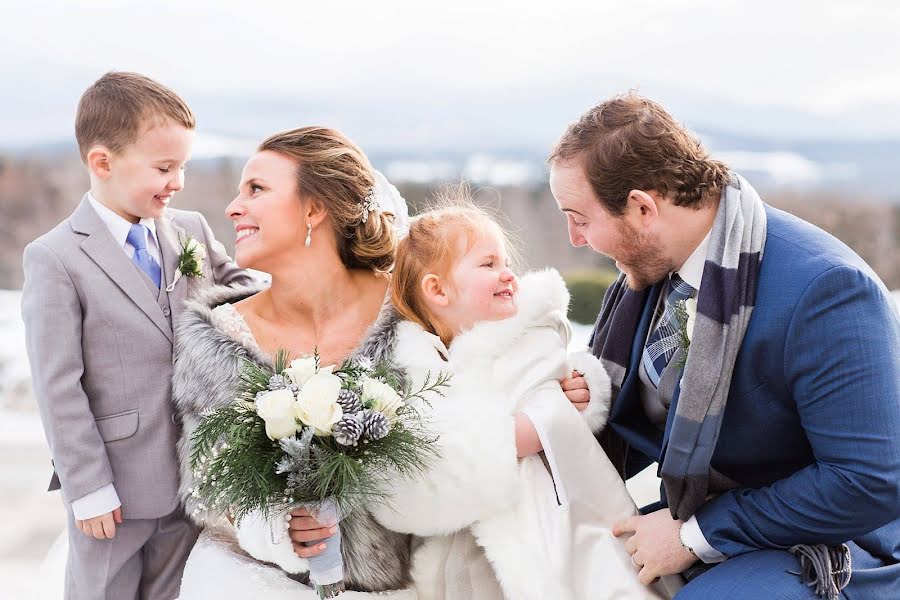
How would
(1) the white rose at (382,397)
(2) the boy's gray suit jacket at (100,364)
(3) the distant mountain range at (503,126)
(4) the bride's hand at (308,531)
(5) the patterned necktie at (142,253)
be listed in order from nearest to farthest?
(1) the white rose at (382,397), (4) the bride's hand at (308,531), (2) the boy's gray suit jacket at (100,364), (5) the patterned necktie at (142,253), (3) the distant mountain range at (503,126)

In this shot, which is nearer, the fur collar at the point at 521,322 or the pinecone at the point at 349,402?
the pinecone at the point at 349,402

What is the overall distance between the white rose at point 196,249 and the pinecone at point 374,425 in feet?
3.35

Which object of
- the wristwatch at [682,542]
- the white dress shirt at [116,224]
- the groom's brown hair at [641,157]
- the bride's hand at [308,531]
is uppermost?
the groom's brown hair at [641,157]

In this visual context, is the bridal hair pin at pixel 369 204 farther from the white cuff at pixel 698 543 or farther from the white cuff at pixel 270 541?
the white cuff at pixel 698 543

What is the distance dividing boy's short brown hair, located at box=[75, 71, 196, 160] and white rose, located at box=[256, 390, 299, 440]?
3.52 ft

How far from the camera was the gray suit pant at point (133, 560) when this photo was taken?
8.19 ft

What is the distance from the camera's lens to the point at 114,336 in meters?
2.45

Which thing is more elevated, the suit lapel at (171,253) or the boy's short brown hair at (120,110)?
the boy's short brown hair at (120,110)

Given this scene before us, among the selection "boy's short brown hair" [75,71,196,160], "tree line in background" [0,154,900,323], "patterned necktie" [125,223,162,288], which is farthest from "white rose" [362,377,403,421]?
"tree line in background" [0,154,900,323]

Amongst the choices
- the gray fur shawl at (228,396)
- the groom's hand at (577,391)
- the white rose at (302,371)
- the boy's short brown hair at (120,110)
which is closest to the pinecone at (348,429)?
the white rose at (302,371)

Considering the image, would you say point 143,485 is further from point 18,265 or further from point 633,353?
point 18,265

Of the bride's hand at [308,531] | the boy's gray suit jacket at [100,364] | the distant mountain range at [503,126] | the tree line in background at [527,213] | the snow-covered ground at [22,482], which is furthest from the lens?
the distant mountain range at [503,126]

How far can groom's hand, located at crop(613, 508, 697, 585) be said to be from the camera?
88.0 inches

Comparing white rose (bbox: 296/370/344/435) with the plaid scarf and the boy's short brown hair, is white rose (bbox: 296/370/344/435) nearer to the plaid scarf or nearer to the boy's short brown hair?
the plaid scarf
